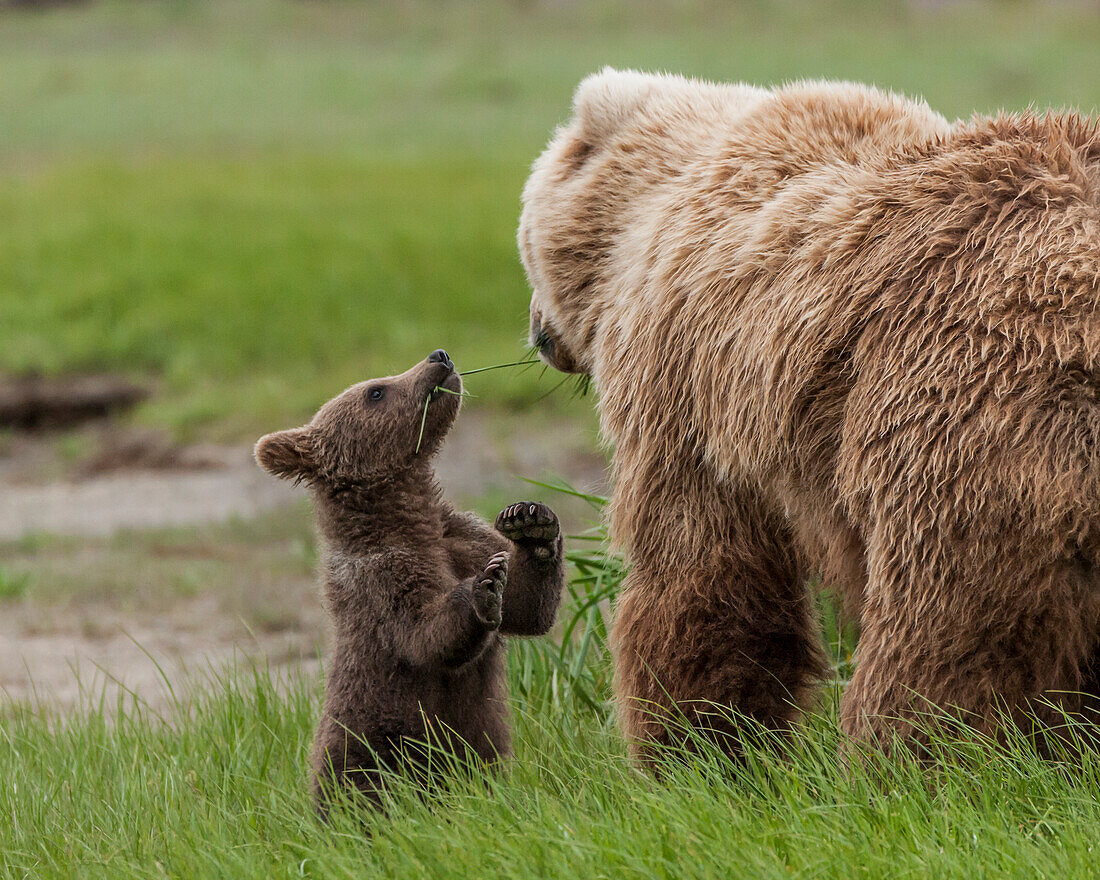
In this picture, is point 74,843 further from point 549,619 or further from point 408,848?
point 549,619

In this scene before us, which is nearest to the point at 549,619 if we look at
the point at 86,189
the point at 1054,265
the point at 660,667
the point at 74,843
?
the point at 660,667

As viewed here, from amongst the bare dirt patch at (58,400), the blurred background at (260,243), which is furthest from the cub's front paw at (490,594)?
the bare dirt patch at (58,400)

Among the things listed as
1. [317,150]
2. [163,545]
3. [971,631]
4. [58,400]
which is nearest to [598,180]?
[971,631]

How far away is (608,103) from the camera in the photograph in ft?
13.0

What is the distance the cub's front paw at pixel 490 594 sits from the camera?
295 centimetres

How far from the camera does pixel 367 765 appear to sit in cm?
323

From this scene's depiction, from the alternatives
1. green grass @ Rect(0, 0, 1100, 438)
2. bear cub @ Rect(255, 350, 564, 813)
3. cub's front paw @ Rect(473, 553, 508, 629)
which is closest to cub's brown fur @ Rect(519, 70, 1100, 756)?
bear cub @ Rect(255, 350, 564, 813)

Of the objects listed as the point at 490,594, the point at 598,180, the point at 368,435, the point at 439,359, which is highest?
the point at 598,180

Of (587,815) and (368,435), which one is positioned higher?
(368,435)

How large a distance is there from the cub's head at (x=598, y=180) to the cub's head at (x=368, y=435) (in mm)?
553

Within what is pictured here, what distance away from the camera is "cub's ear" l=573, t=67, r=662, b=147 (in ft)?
13.0

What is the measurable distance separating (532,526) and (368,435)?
1.56 ft

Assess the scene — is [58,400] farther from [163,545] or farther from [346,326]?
[163,545]

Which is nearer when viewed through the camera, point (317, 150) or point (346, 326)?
A: point (346, 326)
